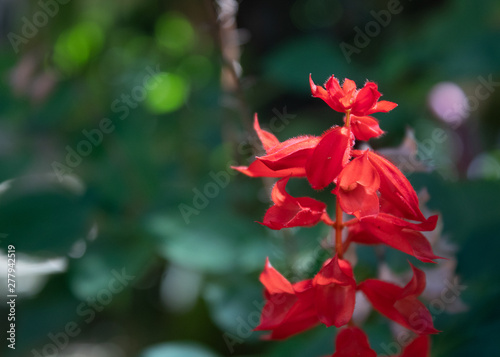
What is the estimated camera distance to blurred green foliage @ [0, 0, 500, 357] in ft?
3.17

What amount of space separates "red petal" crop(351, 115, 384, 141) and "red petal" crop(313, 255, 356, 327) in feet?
0.40

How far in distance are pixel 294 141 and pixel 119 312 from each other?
128 cm

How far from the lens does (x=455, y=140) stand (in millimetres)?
1480

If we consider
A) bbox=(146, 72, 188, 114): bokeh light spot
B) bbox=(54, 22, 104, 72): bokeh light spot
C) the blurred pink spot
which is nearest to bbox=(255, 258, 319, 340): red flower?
the blurred pink spot

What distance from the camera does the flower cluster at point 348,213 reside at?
46 centimetres

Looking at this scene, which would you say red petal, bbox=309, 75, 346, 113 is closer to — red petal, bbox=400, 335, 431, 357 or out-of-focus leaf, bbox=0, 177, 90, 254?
red petal, bbox=400, 335, 431, 357

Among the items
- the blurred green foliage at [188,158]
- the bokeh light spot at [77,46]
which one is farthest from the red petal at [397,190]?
the bokeh light spot at [77,46]

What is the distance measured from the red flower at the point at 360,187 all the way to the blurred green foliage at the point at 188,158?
0.24 metres

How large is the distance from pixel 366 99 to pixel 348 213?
10cm

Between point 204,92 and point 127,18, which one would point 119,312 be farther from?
point 127,18

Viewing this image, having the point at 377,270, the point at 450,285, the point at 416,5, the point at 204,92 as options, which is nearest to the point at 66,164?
the point at 204,92

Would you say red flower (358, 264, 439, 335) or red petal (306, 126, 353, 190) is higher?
red petal (306, 126, 353, 190)

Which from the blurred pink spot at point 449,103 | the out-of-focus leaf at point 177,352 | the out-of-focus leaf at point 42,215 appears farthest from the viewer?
the blurred pink spot at point 449,103

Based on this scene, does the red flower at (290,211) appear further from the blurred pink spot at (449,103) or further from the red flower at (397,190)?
the blurred pink spot at (449,103)
